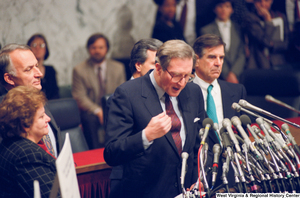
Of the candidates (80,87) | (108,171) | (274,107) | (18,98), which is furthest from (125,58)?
(18,98)

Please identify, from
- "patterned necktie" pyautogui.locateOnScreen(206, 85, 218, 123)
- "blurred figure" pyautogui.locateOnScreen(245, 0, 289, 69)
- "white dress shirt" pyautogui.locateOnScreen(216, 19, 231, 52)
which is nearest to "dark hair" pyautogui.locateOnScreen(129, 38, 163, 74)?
"patterned necktie" pyautogui.locateOnScreen(206, 85, 218, 123)

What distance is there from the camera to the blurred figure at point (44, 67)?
3.67 meters

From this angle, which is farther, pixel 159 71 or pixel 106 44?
pixel 106 44

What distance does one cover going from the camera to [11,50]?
6.17 ft

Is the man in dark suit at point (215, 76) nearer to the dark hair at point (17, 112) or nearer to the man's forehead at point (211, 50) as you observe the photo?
the man's forehead at point (211, 50)

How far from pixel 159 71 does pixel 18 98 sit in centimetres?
69

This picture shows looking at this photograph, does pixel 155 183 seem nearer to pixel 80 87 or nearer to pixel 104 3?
pixel 80 87

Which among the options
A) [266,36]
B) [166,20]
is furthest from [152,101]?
[266,36]

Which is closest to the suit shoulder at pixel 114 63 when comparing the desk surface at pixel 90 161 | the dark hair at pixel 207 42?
the desk surface at pixel 90 161

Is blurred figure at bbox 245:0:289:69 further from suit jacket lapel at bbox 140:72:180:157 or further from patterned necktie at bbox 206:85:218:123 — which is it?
suit jacket lapel at bbox 140:72:180:157

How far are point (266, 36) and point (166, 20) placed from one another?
172cm

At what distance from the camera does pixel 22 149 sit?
1.37 meters

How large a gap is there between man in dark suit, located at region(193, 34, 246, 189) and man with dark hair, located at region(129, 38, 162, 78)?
0.32 meters

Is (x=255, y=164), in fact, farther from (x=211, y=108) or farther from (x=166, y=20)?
(x=166, y=20)
